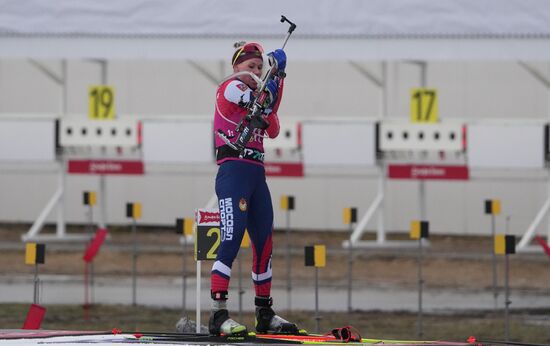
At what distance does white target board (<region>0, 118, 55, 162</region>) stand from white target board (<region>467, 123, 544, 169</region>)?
6842mm

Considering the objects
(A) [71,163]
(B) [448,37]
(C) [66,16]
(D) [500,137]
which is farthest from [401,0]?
(A) [71,163]

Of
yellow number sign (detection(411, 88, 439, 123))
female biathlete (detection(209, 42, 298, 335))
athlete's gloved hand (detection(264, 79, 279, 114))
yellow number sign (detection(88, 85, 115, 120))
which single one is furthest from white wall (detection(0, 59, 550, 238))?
athlete's gloved hand (detection(264, 79, 279, 114))

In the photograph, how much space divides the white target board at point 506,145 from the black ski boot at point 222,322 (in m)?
13.5

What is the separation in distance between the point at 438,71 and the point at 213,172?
4452mm

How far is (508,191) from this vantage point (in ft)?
90.8

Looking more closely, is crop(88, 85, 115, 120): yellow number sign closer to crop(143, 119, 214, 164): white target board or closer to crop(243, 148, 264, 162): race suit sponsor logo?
crop(143, 119, 214, 164): white target board

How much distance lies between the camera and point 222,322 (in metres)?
11.0

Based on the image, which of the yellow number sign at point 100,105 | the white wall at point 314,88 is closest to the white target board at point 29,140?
the yellow number sign at point 100,105

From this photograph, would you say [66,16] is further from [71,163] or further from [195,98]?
[195,98]

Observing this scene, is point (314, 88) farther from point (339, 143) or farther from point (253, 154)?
point (253, 154)

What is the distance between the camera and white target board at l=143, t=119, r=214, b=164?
2553cm

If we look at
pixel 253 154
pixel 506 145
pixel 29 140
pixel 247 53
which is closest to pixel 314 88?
pixel 29 140

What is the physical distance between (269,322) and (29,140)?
15.3 metres

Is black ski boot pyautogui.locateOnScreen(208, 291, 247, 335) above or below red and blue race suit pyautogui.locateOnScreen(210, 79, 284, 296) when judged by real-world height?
below
